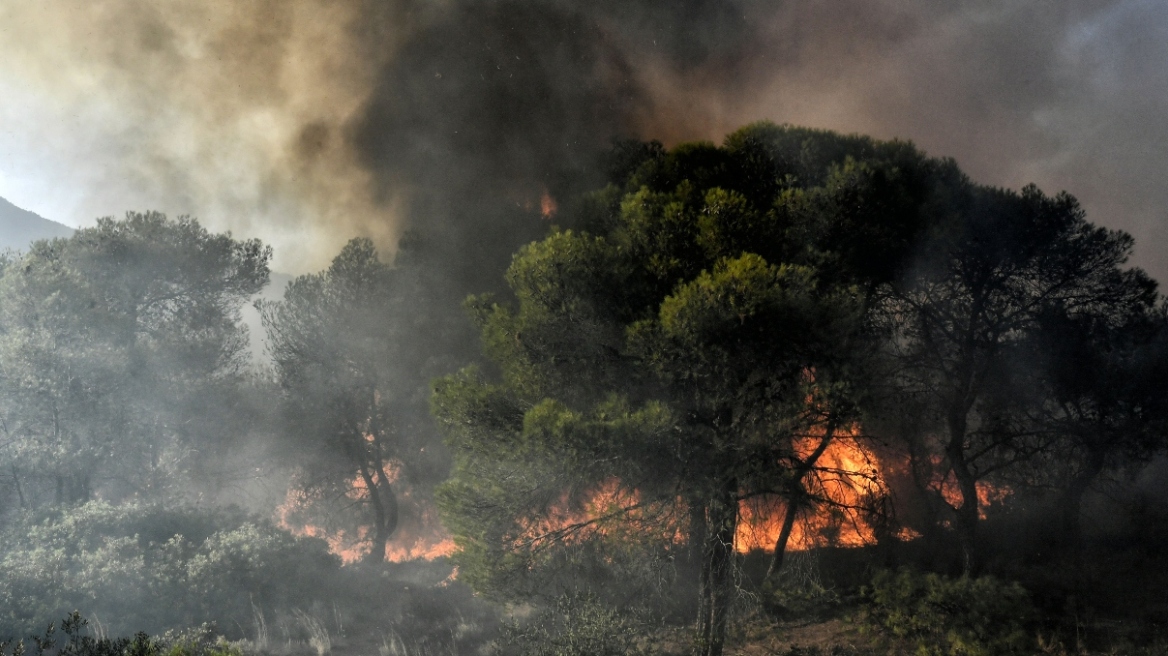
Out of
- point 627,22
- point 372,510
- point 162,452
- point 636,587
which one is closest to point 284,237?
point 162,452

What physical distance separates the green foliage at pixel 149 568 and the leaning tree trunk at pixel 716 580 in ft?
28.2

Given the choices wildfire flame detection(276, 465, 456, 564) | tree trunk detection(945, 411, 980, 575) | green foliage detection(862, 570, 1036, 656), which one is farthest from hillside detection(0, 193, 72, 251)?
tree trunk detection(945, 411, 980, 575)

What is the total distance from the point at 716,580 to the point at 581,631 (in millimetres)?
Answer: 2163

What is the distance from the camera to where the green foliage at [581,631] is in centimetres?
1006

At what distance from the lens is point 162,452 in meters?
18.2

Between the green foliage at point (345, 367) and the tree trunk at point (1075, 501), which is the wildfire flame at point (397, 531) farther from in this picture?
the tree trunk at point (1075, 501)

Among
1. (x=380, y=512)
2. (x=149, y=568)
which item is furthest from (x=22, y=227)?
(x=380, y=512)

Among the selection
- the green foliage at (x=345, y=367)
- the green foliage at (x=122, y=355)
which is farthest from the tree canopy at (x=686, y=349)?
the green foliage at (x=122, y=355)

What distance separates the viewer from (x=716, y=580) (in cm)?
1048

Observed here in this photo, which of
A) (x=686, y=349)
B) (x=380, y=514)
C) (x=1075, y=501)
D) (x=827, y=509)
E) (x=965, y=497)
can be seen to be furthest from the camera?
(x=380, y=514)

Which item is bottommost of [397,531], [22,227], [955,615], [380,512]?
[955,615]

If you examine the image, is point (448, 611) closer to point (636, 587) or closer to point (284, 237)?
point (636, 587)

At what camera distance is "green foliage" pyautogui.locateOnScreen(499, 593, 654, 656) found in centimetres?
1006

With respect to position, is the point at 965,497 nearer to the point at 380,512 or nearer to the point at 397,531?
the point at 380,512
